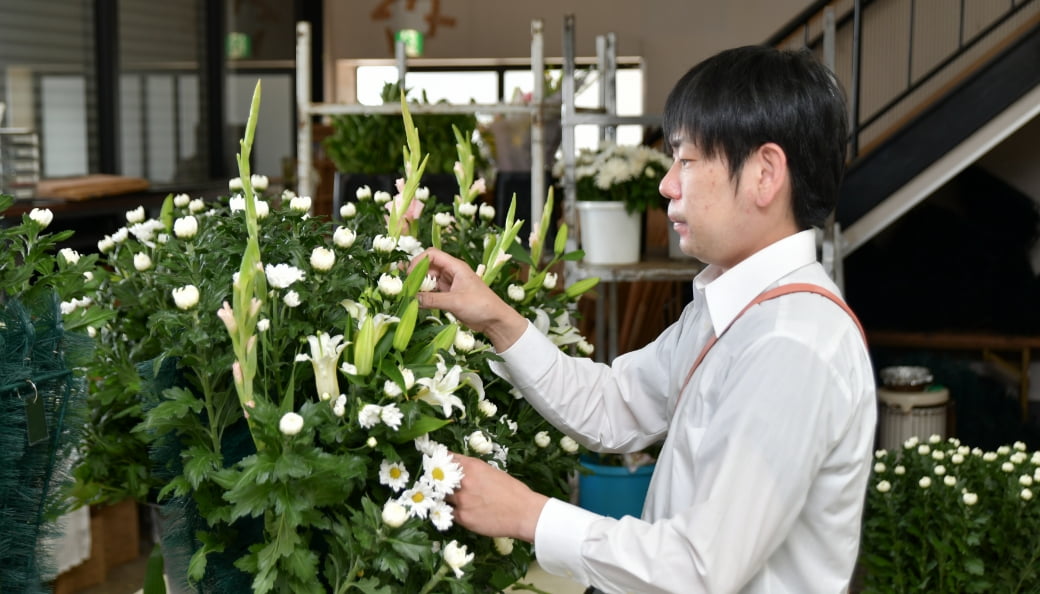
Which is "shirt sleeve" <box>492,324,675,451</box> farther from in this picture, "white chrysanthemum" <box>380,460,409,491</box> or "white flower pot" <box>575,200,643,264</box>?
"white flower pot" <box>575,200,643,264</box>

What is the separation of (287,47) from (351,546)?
739 cm

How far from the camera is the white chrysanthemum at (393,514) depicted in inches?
37.0

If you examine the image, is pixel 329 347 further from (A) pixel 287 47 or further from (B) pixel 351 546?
(A) pixel 287 47

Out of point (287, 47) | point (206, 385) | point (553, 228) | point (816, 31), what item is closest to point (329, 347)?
point (206, 385)

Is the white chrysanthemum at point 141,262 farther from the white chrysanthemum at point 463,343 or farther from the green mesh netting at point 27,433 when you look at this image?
the white chrysanthemum at point 463,343

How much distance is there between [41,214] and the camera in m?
1.20

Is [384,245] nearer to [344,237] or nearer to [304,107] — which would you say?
[344,237]

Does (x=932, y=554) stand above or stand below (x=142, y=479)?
below

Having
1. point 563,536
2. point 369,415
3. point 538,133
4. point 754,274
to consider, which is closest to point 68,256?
point 369,415

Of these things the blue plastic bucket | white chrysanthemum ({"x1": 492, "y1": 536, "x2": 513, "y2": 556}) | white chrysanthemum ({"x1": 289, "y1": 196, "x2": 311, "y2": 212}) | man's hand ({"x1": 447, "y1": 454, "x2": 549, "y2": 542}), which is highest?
white chrysanthemum ({"x1": 289, "y1": 196, "x2": 311, "y2": 212})

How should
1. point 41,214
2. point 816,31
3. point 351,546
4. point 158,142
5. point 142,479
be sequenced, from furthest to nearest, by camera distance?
point 816,31 < point 158,142 < point 142,479 < point 41,214 < point 351,546

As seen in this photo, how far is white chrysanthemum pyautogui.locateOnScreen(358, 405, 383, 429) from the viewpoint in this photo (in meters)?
0.95

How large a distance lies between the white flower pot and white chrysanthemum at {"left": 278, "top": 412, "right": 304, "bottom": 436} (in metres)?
2.34

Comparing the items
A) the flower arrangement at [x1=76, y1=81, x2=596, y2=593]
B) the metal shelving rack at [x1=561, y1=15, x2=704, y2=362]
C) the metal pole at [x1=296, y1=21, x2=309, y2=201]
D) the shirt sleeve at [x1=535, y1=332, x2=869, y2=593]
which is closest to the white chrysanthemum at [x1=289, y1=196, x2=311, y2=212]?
the flower arrangement at [x1=76, y1=81, x2=596, y2=593]
